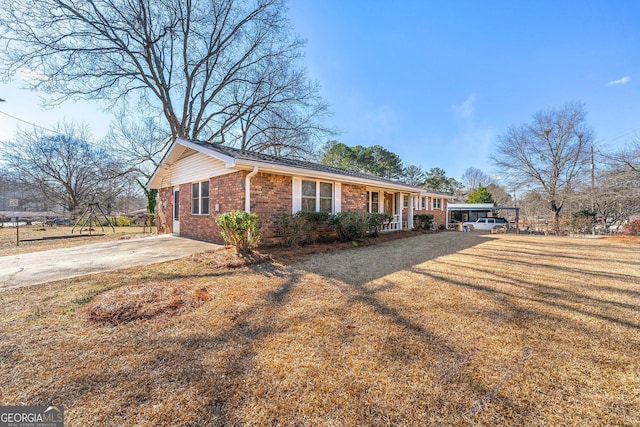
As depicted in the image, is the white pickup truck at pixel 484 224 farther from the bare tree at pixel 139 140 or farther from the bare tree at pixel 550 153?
the bare tree at pixel 139 140

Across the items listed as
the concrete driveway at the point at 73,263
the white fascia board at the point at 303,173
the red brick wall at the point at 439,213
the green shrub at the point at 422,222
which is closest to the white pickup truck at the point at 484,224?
the red brick wall at the point at 439,213

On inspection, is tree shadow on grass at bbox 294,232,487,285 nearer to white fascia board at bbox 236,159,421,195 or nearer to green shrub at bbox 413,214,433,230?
white fascia board at bbox 236,159,421,195

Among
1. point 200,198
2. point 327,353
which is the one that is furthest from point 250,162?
point 327,353

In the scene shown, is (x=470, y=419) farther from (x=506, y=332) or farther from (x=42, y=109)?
(x=42, y=109)

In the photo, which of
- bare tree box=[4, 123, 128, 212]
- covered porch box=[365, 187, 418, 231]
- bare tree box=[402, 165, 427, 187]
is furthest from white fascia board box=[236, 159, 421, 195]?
bare tree box=[402, 165, 427, 187]

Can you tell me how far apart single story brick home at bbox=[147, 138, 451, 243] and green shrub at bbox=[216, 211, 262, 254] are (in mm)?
1254

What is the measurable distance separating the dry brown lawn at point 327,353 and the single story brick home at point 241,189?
12.4 feet

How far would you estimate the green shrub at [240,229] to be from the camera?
5.97 m

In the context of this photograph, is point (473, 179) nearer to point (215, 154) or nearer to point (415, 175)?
point (415, 175)

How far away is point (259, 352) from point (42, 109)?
18.4m

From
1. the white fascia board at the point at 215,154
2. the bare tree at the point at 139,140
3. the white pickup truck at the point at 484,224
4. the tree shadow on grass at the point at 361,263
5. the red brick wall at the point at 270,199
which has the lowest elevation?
the tree shadow on grass at the point at 361,263

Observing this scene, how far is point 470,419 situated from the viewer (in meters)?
1.54

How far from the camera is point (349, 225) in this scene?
8820 mm

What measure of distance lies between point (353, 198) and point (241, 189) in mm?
5203
